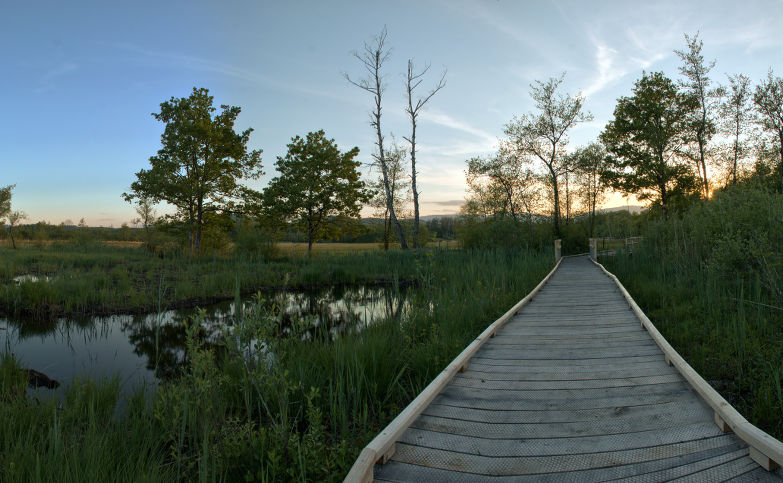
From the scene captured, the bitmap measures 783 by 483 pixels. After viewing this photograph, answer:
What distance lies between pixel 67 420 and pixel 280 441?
1.88 meters

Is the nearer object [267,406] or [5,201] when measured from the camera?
[267,406]

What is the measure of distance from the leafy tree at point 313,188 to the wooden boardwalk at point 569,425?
20934 millimetres

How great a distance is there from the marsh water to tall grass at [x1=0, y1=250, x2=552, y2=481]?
22.9 inches

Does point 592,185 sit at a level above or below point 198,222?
above

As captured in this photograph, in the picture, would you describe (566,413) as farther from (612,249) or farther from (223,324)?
(612,249)

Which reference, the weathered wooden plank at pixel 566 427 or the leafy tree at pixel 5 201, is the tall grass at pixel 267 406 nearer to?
the weathered wooden plank at pixel 566 427

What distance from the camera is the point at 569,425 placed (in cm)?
230

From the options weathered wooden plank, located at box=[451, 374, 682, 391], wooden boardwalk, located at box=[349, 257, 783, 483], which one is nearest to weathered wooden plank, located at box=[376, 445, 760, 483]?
wooden boardwalk, located at box=[349, 257, 783, 483]

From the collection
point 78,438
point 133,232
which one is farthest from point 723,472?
point 133,232

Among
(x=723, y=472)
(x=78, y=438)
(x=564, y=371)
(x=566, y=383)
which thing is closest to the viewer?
(x=723, y=472)

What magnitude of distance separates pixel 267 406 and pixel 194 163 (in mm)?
19065

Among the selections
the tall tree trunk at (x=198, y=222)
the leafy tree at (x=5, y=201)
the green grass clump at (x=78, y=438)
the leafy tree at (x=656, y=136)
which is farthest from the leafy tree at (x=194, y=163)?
the leafy tree at (x=656, y=136)

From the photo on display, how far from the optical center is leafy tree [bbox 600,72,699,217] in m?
21.4

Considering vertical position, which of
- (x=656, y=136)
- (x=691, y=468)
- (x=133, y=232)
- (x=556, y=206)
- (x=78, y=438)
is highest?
(x=656, y=136)
